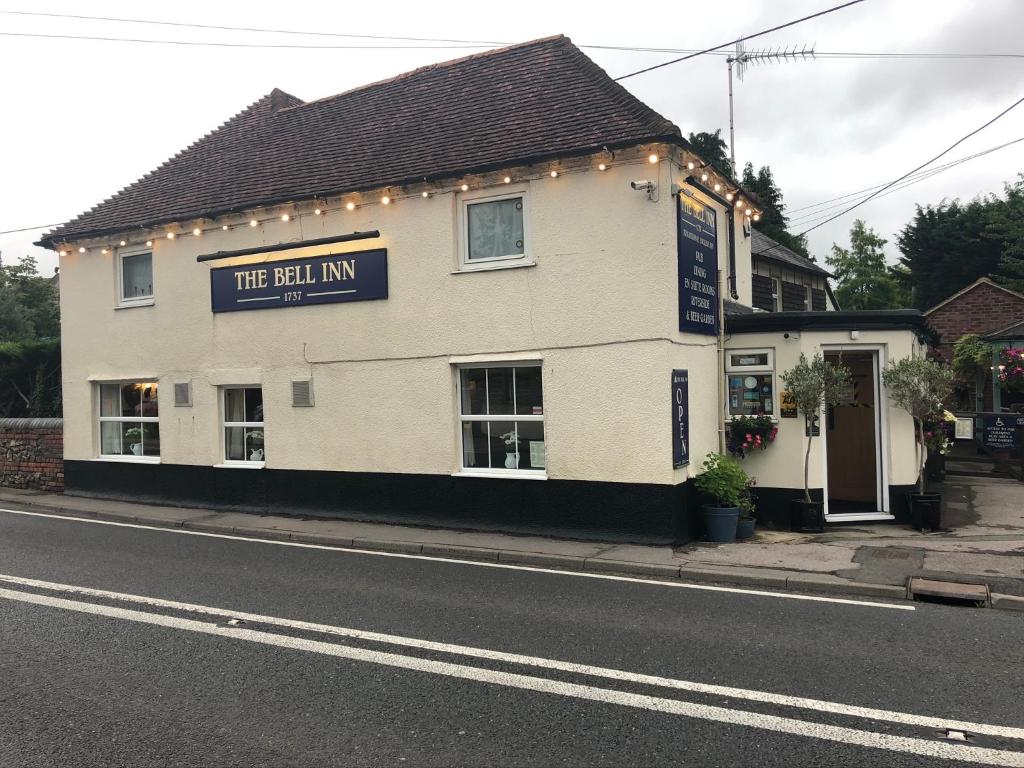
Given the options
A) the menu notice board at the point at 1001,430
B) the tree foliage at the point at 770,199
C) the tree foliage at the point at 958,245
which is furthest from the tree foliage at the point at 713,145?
the menu notice board at the point at 1001,430

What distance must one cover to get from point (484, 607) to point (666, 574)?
2.36 m

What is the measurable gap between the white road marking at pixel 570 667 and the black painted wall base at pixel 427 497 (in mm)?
4303

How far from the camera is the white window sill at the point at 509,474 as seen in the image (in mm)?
10320

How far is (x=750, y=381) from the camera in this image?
10906 mm

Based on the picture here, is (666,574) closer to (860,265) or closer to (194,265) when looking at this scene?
(194,265)

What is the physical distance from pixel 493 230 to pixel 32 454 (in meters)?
11.3

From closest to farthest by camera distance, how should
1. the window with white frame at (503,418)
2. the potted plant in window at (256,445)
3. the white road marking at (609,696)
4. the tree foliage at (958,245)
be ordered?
the white road marking at (609,696)
the window with white frame at (503,418)
the potted plant in window at (256,445)
the tree foliage at (958,245)

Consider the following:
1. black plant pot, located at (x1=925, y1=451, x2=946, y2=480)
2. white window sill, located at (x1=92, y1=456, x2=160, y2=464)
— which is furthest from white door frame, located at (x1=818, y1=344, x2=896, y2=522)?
white window sill, located at (x1=92, y1=456, x2=160, y2=464)

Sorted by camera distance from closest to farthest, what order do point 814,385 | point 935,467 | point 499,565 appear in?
point 499,565 < point 814,385 < point 935,467

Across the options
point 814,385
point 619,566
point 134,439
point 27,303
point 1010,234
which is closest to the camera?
point 619,566

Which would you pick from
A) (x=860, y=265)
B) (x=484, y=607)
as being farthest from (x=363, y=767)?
(x=860, y=265)

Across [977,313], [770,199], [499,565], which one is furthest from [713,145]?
[499,565]

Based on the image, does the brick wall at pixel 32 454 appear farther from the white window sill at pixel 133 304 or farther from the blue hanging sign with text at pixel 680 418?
the blue hanging sign with text at pixel 680 418

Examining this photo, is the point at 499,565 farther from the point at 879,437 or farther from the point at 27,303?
the point at 27,303
